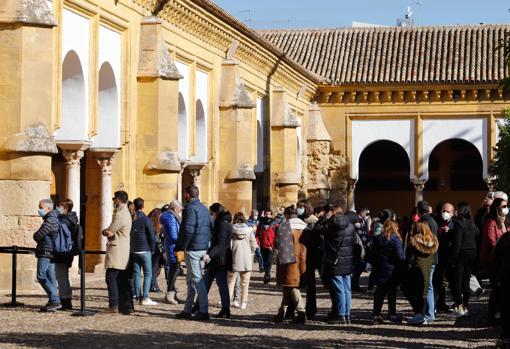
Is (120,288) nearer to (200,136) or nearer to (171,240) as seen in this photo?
(171,240)

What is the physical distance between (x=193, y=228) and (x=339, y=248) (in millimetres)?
1924

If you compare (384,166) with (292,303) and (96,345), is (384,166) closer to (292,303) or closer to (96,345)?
(292,303)

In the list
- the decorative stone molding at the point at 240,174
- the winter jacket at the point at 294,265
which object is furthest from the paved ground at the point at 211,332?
the decorative stone molding at the point at 240,174

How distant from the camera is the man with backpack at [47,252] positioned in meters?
16.9

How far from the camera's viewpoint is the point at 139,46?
27781mm

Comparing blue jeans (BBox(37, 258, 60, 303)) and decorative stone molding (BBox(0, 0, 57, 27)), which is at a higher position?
decorative stone molding (BBox(0, 0, 57, 27))

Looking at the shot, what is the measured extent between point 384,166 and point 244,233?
41.7 metres

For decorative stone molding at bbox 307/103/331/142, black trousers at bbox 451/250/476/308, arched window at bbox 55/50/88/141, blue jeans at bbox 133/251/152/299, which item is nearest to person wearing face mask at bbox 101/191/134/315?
blue jeans at bbox 133/251/152/299

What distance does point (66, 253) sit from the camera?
1695 centimetres

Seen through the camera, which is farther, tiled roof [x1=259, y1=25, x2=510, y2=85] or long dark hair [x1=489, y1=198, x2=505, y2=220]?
tiled roof [x1=259, y1=25, x2=510, y2=85]

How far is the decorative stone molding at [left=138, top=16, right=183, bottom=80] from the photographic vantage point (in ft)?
90.6

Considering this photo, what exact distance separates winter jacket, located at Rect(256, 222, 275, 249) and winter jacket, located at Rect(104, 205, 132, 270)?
34.0 feet

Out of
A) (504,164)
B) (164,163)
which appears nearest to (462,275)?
(164,163)

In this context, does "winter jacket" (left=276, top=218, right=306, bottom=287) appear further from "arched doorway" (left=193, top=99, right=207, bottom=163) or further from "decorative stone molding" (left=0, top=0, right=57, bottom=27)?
"arched doorway" (left=193, top=99, right=207, bottom=163)
